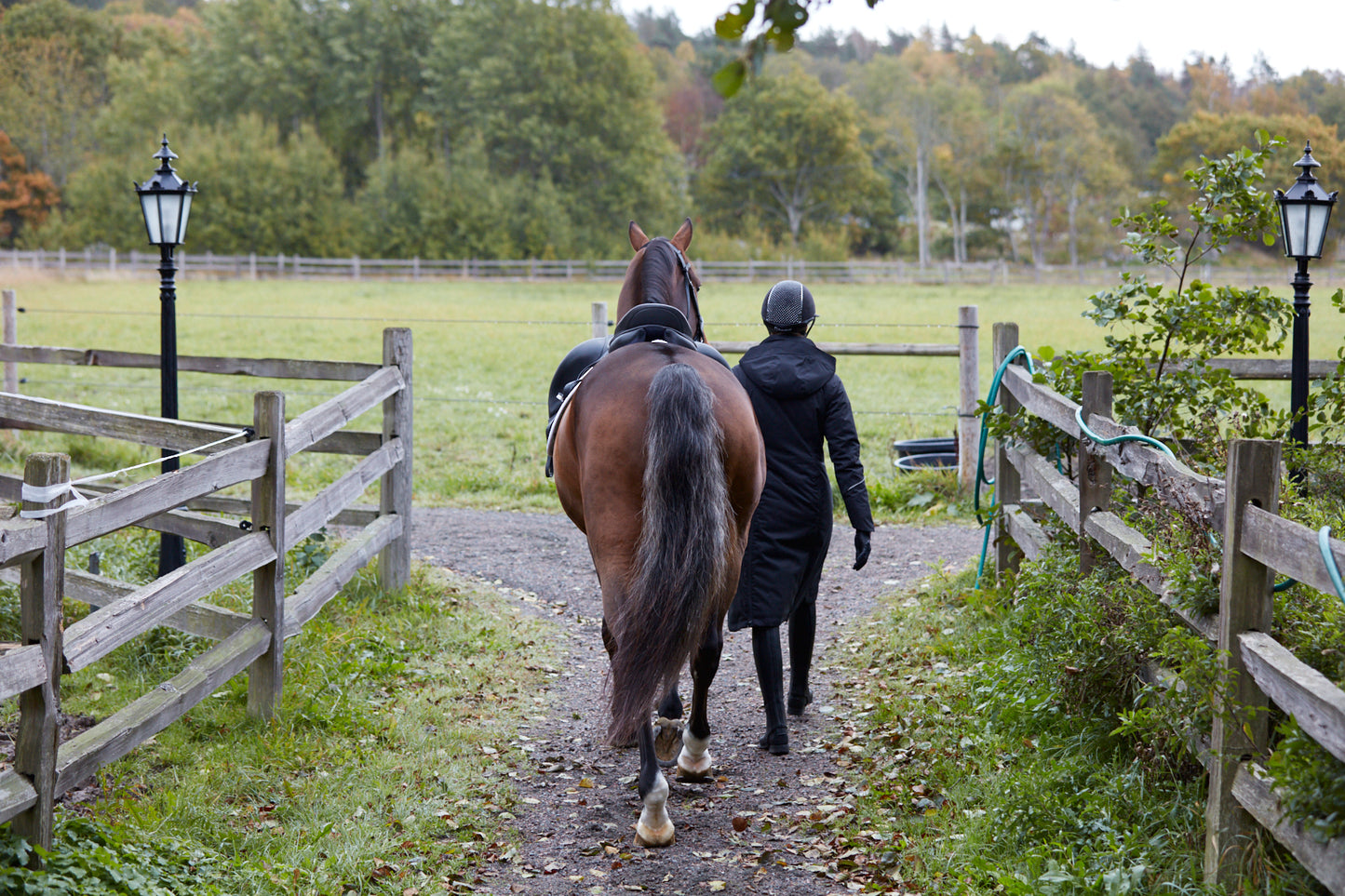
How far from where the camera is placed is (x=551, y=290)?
127 ft

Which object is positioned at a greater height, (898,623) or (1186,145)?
(1186,145)

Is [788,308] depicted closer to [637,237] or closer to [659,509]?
[637,237]

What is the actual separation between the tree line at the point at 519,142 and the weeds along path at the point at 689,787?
143ft

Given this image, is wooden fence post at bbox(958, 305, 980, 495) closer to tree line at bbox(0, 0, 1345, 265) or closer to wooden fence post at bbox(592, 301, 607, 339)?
wooden fence post at bbox(592, 301, 607, 339)

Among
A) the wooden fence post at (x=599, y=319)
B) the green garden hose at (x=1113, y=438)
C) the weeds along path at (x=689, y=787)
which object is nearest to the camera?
the green garden hose at (x=1113, y=438)

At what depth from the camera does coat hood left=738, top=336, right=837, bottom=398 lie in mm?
4812

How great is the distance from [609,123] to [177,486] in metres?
50.4

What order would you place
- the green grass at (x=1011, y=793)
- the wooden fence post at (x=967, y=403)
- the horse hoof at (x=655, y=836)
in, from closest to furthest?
the green grass at (x=1011, y=793) < the horse hoof at (x=655, y=836) < the wooden fence post at (x=967, y=403)

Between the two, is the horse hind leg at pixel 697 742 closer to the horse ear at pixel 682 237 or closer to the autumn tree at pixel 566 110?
the horse ear at pixel 682 237

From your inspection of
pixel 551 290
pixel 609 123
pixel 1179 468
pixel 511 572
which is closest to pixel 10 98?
pixel 609 123

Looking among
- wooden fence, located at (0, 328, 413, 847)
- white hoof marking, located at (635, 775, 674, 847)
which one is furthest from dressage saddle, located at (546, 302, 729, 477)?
white hoof marking, located at (635, 775, 674, 847)

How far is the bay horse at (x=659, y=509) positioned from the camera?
3.76 meters

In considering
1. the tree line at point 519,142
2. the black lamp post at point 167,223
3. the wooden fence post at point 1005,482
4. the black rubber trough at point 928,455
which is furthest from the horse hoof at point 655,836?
the tree line at point 519,142

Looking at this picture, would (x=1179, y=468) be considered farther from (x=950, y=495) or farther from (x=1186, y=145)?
(x=1186, y=145)
